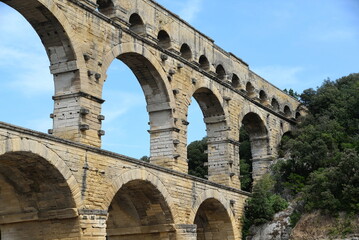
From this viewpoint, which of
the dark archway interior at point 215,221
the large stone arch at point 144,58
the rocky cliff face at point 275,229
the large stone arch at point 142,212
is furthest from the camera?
the rocky cliff face at point 275,229

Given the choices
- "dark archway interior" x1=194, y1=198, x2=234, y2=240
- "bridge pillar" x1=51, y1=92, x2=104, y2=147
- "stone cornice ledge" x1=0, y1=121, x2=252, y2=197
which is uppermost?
"bridge pillar" x1=51, y1=92, x2=104, y2=147

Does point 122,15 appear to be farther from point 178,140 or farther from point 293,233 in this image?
point 293,233

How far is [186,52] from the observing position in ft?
90.0

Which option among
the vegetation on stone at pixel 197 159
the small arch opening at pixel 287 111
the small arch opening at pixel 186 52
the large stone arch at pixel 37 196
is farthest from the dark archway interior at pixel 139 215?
the small arch opening at pixel 287 111

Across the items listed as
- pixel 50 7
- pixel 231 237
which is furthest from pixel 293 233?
pixel 50 7

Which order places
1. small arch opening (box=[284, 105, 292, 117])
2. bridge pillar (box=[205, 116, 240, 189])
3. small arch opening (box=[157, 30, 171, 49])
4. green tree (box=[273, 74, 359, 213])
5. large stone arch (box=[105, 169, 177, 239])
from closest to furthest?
large stone arch (box=[105, 169, 177, 239]), green tree (box=[273, 74, 359, 213]), small arch opening (box=[157, 30, 171, 49]), bridge pillar (box=[205, 116, 240, 189]), small arch opening (box=[284, 105, 292, 117])

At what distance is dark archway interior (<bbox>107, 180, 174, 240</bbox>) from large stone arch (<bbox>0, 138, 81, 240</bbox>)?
4.18m

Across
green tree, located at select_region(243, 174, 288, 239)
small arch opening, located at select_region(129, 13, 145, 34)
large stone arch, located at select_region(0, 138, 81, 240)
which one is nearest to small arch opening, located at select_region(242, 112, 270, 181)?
green tree, located at select_region(243, 174, 288, 239)

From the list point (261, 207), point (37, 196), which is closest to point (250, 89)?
point (261, 207)

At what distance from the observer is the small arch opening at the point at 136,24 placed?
24031 mm

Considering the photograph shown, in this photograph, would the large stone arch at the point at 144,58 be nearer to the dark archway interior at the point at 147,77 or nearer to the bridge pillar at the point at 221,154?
the dark archway interior at the point at 147,77

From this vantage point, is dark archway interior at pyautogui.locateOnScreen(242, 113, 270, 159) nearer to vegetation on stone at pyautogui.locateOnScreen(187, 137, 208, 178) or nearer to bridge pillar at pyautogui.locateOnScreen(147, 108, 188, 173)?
vegetation on stone at pyautogui.locateOnScreen(187, 137, 208, 178)

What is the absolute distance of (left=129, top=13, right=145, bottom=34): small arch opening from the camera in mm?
24031

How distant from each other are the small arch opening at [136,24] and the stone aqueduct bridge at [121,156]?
0.04m
